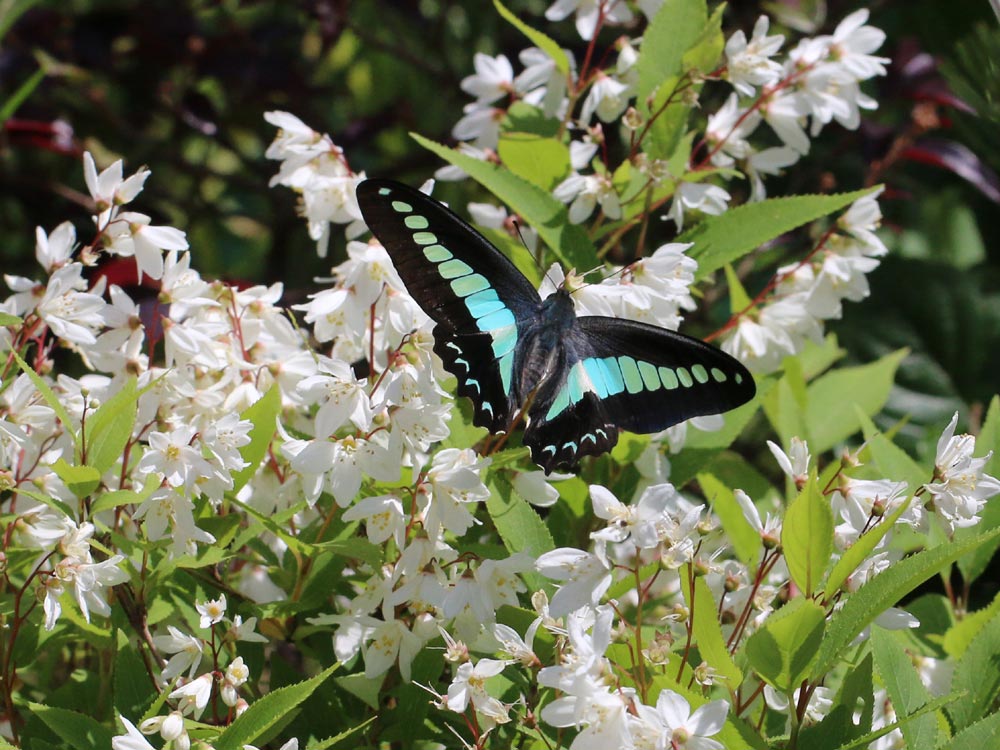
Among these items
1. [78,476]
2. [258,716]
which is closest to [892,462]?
[258,716]

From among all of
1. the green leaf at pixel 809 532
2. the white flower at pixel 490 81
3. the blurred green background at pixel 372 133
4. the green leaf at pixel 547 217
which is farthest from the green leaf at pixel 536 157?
A: the blurred green background at pixel 372 133

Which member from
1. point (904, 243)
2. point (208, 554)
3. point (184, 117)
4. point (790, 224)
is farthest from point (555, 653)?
point (904, 243)

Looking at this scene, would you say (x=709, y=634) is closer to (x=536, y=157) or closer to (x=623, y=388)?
(x=623, y=388)

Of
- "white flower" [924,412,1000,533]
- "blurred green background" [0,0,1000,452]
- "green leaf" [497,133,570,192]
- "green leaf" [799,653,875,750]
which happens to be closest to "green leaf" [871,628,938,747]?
"green leaf" [799,653,875,750]

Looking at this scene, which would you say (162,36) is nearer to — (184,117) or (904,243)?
(184,117)

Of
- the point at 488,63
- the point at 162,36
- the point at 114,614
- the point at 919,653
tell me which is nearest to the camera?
the point at 114,614

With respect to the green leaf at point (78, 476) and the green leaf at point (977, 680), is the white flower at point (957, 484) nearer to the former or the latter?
the green leaf at point (977, 680)
